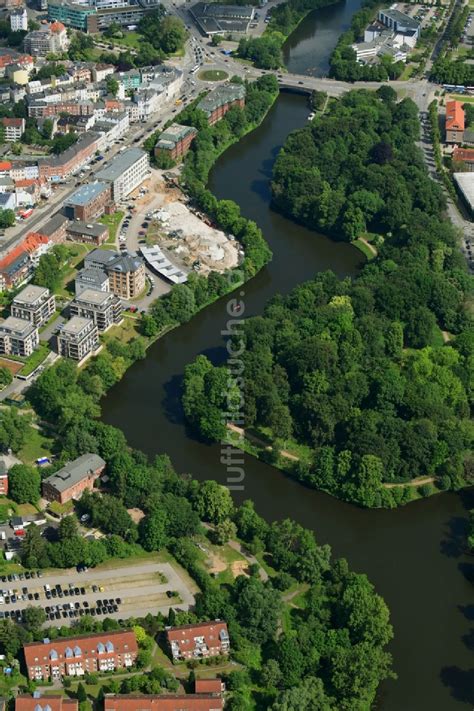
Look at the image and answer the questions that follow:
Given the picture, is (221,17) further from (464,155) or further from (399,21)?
(464,155)

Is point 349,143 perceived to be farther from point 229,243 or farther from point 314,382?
point 314,382

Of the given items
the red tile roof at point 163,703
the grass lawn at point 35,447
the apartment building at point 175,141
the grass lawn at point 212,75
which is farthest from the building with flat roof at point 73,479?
the grass lawn at point 212,75

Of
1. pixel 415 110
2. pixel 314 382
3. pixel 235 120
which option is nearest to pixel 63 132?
pixel 235 120

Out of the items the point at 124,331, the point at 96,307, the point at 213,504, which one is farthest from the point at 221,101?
the point at 213,504

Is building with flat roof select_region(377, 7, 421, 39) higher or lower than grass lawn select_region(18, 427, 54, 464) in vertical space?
higher

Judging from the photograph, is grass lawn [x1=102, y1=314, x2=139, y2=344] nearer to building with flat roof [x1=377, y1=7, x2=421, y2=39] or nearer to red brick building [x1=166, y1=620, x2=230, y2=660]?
red brick building [x1=166, y1=620, x2=230, y2=660]

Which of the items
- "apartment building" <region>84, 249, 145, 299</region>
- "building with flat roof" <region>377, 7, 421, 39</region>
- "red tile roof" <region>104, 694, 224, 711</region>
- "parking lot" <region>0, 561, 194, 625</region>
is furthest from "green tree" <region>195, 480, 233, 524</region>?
"building with flat roof" <region>377, 7, 421, 39</region>
